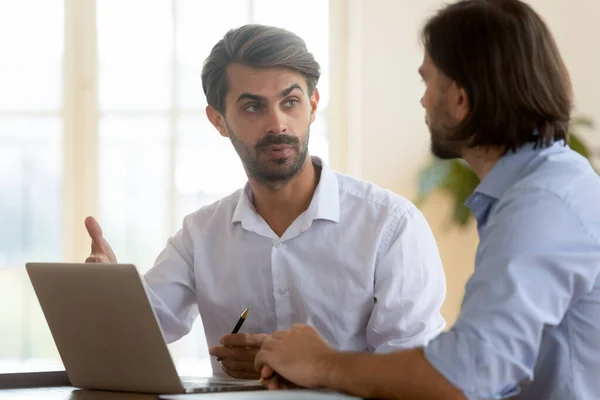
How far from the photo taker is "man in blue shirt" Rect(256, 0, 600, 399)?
122cm

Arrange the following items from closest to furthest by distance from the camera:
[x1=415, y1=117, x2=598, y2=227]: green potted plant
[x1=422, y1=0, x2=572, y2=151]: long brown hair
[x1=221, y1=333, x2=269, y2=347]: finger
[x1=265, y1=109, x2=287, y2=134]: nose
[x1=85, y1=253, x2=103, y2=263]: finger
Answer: [x1=422, y1=0, x2=572, y2=151]: long brown hair → [x1=221, y1=333, x2=269, y2=347]: finger → [x1=85, y1=253, x2=103, y2=263]: finger → [x1=265, y1=109, x2=287, y2=134]: nose → [x1=415, y1=117, x2=598, y2=227]: green potted plant

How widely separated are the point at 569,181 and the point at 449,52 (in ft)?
0.92

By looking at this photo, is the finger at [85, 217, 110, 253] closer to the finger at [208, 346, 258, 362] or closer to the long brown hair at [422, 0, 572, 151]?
the finger at [208, 346, 258, 362]

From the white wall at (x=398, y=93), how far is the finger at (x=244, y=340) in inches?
127

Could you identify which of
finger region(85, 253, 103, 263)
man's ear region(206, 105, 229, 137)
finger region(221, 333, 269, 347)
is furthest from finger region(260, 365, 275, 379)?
man's ear region(206, 105, 229, 137)

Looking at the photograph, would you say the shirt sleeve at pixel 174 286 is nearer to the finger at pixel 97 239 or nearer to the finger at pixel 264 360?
the finger at pixel 97 239

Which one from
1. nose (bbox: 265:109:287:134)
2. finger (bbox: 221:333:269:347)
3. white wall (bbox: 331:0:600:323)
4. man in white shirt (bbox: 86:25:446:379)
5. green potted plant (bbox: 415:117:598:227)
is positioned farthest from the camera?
white wall (bbox: 331:0:600:323)

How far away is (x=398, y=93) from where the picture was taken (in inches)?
199

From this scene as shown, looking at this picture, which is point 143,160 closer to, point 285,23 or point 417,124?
point 285,23

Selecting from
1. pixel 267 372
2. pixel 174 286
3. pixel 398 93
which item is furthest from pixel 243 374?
pixel 398 93

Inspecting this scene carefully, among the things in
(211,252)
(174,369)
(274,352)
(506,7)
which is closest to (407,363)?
(274,352)

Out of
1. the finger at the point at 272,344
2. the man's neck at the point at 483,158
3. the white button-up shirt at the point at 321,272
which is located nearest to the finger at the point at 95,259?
the white button-up shirt at the point at 321,272

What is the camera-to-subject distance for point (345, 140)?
16.9 feet

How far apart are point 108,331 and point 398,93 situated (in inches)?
146
